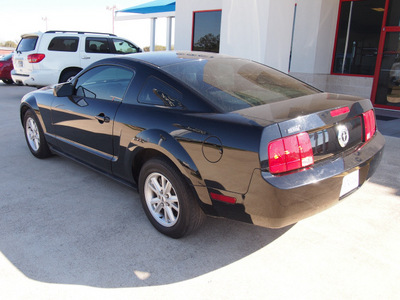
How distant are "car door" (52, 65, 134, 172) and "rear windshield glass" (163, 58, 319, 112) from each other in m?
0.67

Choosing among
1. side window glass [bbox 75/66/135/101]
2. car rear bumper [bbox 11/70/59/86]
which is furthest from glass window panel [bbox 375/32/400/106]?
car rear bumper [bbox 11/70/59/86]

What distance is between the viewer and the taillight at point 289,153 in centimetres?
226

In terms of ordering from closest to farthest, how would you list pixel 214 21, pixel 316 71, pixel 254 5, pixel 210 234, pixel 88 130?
1. pixel 210 234
2. pixel 88 130
3. pixel 254 5
4. pixel 316 71
5. pixel 214 21

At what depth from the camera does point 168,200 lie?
9.52 ft

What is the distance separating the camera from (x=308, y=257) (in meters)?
2.68

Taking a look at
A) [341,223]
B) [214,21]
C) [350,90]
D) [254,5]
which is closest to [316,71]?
[350,90]

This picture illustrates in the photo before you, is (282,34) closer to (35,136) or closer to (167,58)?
(167,58)

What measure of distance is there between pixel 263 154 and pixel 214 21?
10607mm

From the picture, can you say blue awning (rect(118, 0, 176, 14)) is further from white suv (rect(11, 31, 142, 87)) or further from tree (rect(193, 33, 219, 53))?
white suv (rect(11, 31, 142, 87))

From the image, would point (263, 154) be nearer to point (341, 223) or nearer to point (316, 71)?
point (341, 223)

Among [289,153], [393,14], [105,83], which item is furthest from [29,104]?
[393,14]

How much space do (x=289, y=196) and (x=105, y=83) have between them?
2.34 meters

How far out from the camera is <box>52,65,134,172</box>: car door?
134 inches

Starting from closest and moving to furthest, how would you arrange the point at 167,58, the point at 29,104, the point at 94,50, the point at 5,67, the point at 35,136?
the point at 167,58, the point at 29,104, the point at 35,136, the point at 94,50, the point at 5,67
